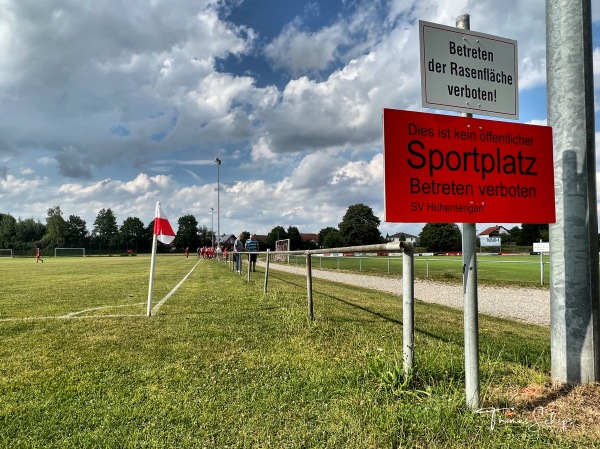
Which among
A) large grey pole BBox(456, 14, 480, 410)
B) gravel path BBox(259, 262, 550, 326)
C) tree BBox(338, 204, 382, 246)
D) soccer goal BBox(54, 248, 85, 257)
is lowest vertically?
soccer goal BBox(54, 248, 85, 257)

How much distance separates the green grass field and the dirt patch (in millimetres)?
85

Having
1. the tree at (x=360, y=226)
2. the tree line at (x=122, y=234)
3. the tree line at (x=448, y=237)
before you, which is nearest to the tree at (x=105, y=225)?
the tree line at (x=122, y=234)

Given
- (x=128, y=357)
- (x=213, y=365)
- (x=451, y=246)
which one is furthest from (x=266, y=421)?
(x=451, y=246)

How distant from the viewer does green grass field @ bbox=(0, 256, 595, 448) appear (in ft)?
7.98

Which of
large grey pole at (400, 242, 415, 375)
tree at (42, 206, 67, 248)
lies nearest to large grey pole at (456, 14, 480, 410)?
large grey pole at (400, 242, 415, 375)

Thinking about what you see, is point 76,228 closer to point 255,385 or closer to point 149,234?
point 149,234

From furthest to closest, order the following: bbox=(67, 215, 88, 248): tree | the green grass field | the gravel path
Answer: bbox=(67, 215, 88, 248): tree < the gravel path < the green grass field

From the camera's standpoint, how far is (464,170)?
2773mm

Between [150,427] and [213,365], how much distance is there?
4.03ft

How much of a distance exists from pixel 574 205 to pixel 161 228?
6.45 metres

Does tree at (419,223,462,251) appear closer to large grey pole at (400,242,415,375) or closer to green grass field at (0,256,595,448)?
green grass field at (0,256,595,448)

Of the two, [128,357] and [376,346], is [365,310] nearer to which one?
[376,346]

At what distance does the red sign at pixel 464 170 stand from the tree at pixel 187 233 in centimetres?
12466

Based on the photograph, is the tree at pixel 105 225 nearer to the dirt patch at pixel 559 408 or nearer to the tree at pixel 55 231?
the tree at pixel 55 231
